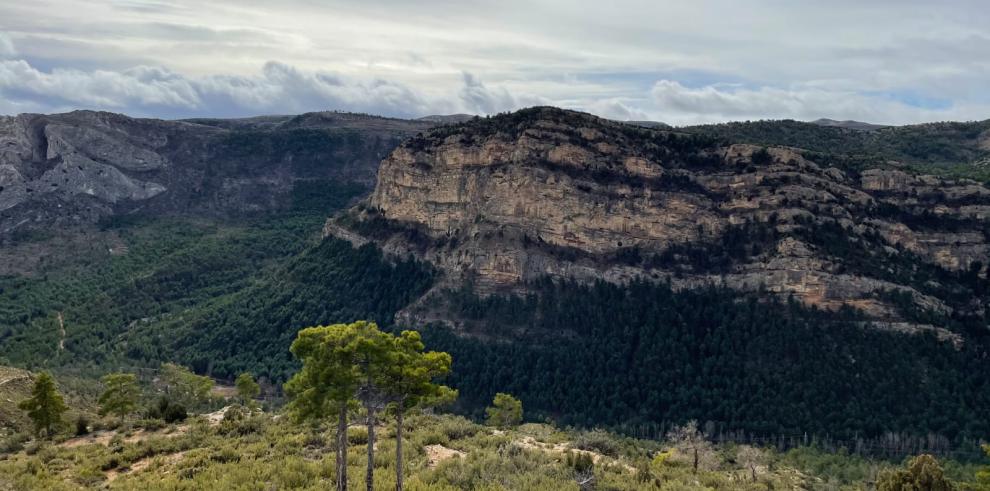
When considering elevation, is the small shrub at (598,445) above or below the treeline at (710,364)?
above

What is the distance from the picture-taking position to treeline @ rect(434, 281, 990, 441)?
231ft

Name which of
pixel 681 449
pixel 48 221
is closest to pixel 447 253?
pixel 681 449

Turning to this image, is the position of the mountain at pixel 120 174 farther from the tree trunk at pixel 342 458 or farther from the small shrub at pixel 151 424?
the tree trunk at pixel 342 458

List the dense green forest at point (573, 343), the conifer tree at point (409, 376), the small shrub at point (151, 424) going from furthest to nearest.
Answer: the dense green forest at point (573, 343) < the small shrub at point (151, 424) < the conifer tree at point (409, 376)

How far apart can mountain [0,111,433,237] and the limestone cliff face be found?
292 feet

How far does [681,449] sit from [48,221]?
507ft

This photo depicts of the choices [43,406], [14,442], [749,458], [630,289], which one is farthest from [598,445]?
[630,289]

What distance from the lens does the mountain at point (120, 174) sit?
497ft

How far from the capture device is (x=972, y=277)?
82.6 metres

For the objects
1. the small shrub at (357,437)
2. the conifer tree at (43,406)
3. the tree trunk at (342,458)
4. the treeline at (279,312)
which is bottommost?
the treeline at (279,312)

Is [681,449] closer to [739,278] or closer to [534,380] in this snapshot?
[534,380]

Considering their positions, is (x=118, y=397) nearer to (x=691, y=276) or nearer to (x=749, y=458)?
(x=749, y=458)

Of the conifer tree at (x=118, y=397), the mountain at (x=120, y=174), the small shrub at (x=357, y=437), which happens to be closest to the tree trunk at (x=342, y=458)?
the small shrub at (x=357, y=437)

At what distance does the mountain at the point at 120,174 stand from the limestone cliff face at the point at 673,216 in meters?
88.9
